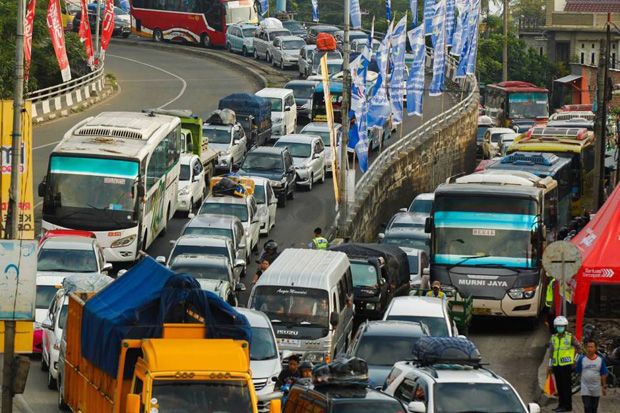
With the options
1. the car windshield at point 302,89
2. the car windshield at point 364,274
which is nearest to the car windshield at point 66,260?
the car windshield at point 364,274

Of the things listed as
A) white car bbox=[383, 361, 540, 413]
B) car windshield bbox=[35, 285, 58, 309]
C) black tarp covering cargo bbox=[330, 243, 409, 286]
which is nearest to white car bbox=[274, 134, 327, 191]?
black tarp covering cargo bbox=[330, 243, 409, 286]

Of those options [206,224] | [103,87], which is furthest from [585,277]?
[103,87]

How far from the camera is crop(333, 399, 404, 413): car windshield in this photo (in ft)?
60.7

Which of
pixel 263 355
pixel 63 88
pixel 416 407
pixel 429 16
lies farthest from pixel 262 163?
pixel 416 407

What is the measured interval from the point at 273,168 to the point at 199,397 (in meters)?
30.7

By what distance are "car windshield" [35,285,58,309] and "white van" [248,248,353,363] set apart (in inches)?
160

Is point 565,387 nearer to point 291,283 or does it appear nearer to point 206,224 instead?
point 291,283

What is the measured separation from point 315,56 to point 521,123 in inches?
409

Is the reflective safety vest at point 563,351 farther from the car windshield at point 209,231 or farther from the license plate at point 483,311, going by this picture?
the car windshield at point 209,231

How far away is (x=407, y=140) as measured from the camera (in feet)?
197

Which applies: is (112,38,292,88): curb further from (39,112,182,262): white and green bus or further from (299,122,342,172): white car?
(39,112,182,262): white and green bus

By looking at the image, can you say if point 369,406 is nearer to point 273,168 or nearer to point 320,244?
point 320,244

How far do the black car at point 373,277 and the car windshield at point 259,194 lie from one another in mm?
8019

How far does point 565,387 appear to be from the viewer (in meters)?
25.7
